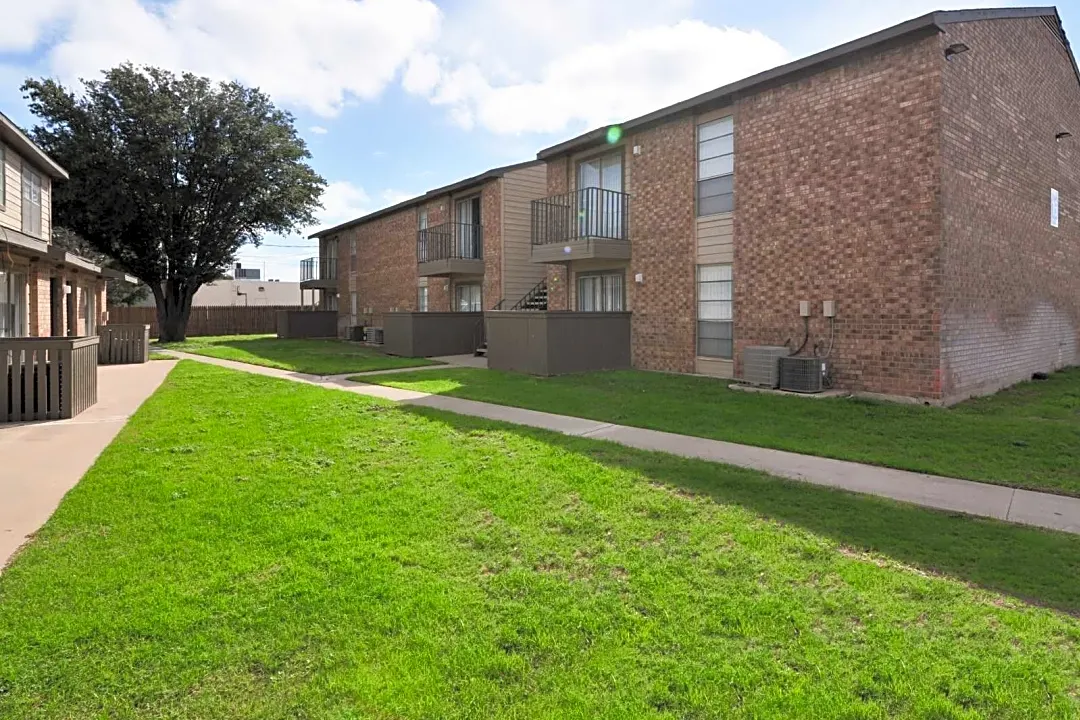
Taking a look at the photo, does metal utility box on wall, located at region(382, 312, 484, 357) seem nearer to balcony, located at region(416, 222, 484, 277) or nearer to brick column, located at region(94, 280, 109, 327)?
balcony, located at region(416, 222, 484, 277)

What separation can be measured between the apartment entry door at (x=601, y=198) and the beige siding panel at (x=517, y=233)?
434cm

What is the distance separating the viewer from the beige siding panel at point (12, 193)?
13984 millimetres

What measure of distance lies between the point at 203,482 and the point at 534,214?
39.5 ft

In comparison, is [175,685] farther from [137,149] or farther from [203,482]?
[137,149]

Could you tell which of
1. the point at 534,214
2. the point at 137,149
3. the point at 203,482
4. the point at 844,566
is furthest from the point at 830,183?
the point at 137,149

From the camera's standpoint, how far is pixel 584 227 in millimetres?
15922

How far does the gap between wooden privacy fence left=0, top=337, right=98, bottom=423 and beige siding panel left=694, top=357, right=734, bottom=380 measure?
10.6 m

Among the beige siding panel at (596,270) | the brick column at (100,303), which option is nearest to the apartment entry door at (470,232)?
the beige siding panel at (596,270)

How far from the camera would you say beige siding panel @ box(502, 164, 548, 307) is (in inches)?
814

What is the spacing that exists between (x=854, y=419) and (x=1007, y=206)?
20.0 feet

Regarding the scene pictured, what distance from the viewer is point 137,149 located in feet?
83.6

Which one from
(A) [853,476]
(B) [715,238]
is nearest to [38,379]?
(A) [853,476]

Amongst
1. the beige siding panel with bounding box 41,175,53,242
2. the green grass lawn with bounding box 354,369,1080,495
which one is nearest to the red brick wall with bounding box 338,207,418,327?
the beige siding panel with bounding box 41,175,53,242

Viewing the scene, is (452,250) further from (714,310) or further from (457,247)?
(714,310)
